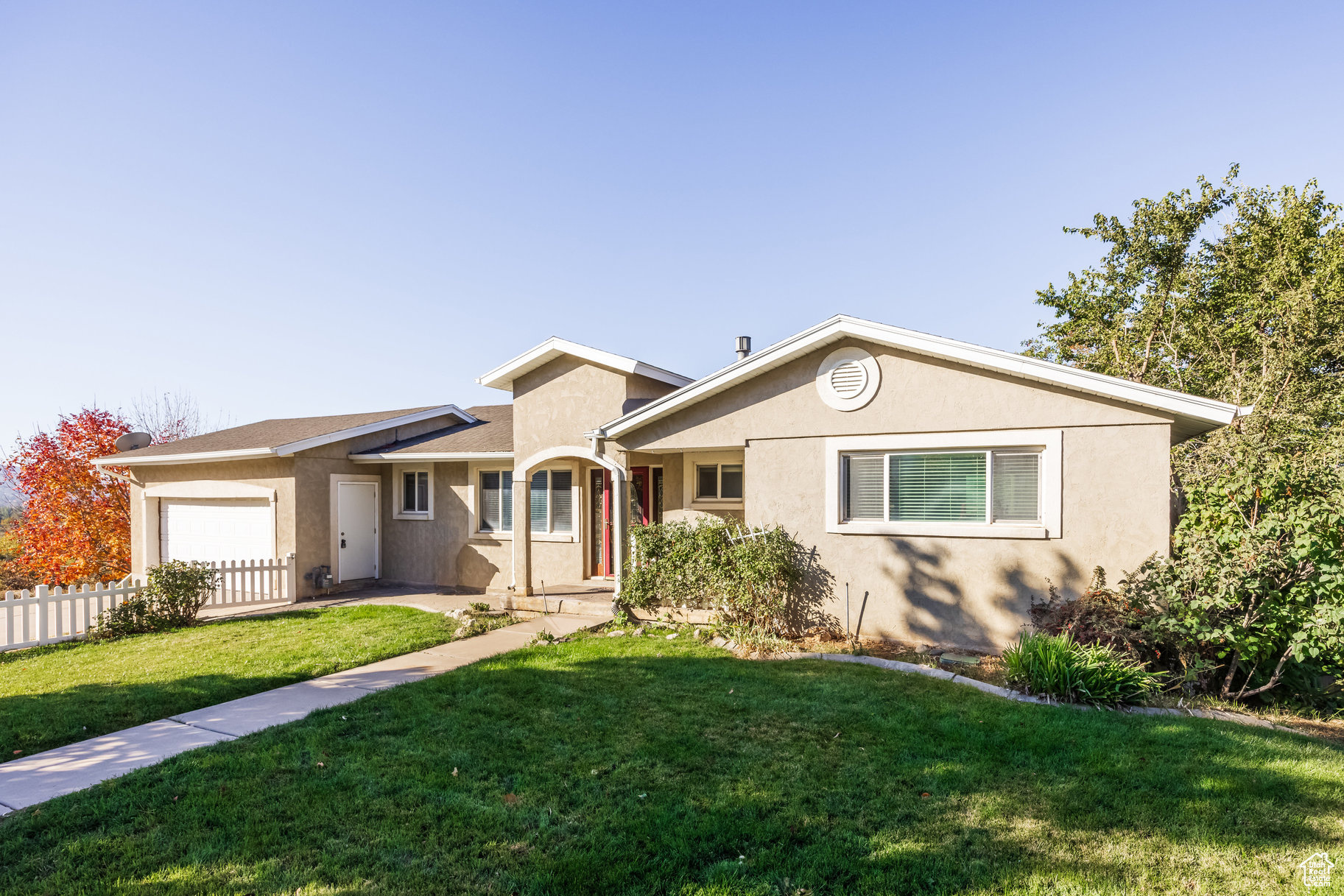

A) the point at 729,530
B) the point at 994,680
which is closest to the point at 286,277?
the point at 729,530

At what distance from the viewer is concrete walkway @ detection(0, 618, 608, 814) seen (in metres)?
5.05

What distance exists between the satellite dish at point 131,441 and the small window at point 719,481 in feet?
54.2

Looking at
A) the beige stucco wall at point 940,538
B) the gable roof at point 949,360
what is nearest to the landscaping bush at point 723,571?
the beige stucco wall at point 940,538

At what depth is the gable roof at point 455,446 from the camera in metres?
14.1

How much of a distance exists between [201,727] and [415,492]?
9777mm

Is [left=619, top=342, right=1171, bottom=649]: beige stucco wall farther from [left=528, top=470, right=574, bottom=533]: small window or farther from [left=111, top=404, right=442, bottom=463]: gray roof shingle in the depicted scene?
[left=111, top=404, right=442, bottom=463]: gray roof shingle

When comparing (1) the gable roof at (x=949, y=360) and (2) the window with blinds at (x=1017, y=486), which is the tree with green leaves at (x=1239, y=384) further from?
(2) the window with blinds at (x=1017, y=486)

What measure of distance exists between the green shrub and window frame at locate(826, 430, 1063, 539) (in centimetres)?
181

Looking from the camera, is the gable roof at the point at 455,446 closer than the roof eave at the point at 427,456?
No

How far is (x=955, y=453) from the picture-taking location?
9016 mm

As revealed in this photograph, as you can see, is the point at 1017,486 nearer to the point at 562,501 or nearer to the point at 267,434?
the point at 562,501

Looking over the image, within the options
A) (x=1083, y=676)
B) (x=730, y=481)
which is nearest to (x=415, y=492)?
(x=730, y=481)

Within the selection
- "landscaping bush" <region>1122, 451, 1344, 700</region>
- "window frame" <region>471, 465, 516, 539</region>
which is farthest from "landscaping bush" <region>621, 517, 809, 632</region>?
"window frame" <region>471, 465, 516, 539</region>

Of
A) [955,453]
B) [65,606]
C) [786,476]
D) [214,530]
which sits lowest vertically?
[65,606]
